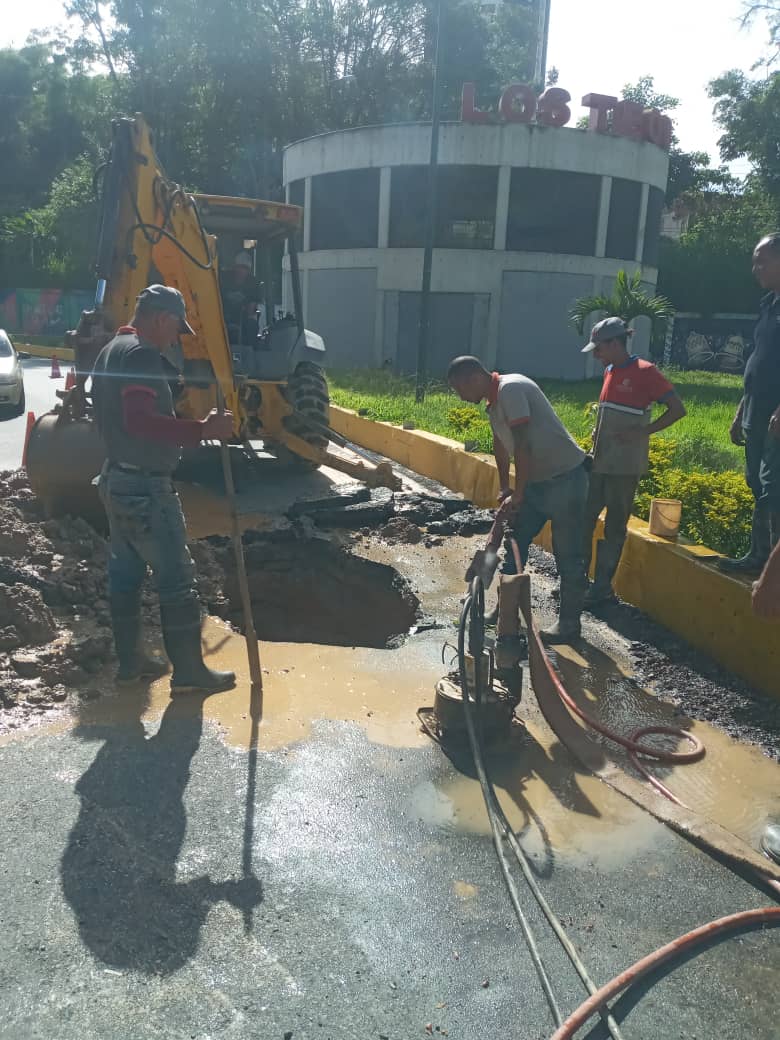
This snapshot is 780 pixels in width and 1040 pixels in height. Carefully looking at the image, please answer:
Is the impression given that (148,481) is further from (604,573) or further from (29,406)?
(29,406)

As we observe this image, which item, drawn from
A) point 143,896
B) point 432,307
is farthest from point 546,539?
point 432,307

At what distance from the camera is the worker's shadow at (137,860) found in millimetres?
2645

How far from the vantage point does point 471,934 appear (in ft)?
8.94

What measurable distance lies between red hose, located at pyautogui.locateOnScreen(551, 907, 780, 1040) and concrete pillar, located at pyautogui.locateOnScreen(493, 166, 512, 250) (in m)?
23.1

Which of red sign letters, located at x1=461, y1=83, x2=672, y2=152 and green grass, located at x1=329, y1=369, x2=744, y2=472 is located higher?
red sign letters, located at x1=461, y1=83, x2=672, y2=152

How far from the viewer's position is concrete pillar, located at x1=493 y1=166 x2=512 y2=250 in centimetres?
2361

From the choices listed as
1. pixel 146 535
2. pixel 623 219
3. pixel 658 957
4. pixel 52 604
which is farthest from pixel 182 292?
pixel 623 219

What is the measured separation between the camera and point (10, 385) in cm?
1355

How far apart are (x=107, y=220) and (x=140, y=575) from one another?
13.3ft

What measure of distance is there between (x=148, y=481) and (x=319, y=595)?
109 inches

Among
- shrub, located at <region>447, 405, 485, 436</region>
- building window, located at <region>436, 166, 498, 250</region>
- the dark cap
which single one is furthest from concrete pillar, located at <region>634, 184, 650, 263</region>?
the dark cap

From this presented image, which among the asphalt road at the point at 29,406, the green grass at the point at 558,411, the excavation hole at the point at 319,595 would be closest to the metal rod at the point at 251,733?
the excavation hole at the point at 319,595

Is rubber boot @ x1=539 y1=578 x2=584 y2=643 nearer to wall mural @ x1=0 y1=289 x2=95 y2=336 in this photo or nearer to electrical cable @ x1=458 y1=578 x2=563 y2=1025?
electrical cable @ x1=458 y1=578 x2=563 y2=1025

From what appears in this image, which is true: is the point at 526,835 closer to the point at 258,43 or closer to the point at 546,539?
the point at 546,539
